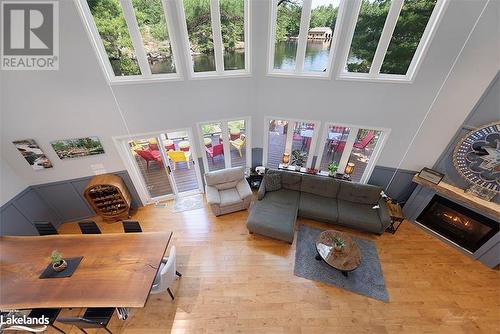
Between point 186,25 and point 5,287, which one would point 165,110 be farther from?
point 5,287

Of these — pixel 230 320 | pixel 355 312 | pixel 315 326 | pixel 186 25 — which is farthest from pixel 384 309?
pixel 186 25

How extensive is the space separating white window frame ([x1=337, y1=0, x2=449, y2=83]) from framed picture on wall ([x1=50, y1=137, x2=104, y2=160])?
5522mm

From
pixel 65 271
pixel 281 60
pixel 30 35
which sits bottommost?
pixel 65 271

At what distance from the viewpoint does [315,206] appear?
4.91m

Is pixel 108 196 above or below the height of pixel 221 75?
below

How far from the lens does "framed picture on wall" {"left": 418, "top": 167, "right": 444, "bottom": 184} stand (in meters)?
4.33

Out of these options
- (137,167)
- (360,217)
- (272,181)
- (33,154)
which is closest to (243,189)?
(272,181)

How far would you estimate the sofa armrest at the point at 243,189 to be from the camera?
202 inches

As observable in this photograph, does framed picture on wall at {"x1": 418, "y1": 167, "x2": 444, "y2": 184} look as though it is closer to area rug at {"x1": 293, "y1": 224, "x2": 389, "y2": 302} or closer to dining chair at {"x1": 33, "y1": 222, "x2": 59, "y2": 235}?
area rug at {"x1": 293, "y1": 224, "x2": 389, "y2": 302}

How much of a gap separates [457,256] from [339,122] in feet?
12.9

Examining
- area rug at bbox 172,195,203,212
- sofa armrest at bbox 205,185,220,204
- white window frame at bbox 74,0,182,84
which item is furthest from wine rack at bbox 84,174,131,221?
white window frame at bbox 74,0,182,84

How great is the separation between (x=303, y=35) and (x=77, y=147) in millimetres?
Answer: 5404

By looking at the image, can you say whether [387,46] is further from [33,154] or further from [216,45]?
[33,154]

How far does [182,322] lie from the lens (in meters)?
3.29
